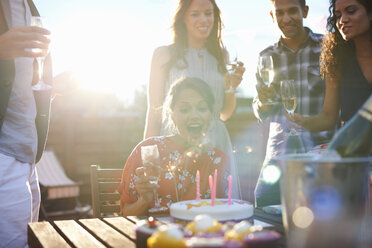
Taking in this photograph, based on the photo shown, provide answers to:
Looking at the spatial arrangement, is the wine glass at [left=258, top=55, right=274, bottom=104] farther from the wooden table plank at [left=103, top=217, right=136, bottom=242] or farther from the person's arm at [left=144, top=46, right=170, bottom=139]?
the wooden table plank at [left=103, top=217, right=136, bottom=242]

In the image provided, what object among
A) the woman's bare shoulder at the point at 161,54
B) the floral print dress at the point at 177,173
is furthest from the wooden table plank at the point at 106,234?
the woman's bare shoulder at the point at 161,54

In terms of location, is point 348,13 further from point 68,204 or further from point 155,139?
point 68,204

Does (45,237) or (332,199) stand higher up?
(332,199)

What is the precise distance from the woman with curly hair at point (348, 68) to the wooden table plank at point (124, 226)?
90cm

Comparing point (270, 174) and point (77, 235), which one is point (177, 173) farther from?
point (77, 235)

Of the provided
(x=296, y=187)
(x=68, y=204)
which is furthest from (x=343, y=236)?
(x=68, y=204)

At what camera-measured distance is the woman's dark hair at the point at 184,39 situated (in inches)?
96.1

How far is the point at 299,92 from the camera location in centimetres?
240

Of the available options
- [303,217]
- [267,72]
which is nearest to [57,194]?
[267,72]

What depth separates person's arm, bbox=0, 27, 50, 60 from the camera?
1.50 m

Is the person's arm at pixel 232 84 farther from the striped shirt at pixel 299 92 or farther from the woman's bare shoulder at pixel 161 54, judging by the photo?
the woman's bare shoulder at pixel 161 54

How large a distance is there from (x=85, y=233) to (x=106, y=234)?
78 millimetres

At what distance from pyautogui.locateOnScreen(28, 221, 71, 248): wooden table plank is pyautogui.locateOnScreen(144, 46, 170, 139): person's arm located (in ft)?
3.85

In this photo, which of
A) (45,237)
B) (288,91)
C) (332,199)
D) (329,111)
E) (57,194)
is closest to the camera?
(332,199)
